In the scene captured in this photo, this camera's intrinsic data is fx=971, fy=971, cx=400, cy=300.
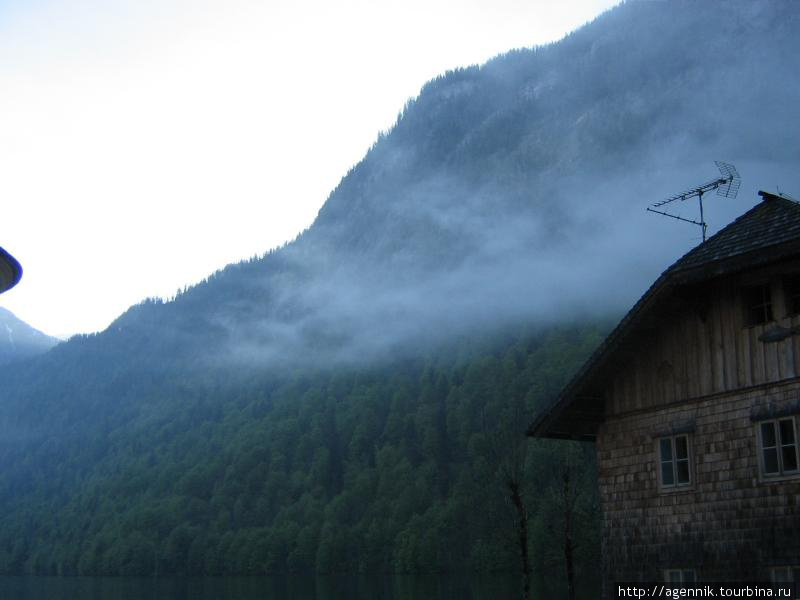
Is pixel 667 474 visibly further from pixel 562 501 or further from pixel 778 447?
pixel 562 501

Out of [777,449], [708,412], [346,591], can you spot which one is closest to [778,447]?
[777,449]

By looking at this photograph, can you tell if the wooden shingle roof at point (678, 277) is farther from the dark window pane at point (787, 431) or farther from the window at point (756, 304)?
the dark window pane at point (787, 431)

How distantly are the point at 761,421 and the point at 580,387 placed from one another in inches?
192

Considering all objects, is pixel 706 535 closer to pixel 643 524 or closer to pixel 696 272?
pixel 643 524

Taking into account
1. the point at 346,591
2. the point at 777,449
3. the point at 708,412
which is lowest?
the point at 346,591

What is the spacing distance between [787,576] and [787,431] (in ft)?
9.92

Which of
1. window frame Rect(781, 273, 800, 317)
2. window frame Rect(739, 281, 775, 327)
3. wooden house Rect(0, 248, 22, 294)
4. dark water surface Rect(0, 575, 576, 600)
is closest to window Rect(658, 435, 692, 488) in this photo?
window frame Rect(739, 281, 775, 327)

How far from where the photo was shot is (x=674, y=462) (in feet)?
75.8

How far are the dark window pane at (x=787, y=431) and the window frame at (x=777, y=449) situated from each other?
0.11 ft

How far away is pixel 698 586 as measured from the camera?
22031 mm

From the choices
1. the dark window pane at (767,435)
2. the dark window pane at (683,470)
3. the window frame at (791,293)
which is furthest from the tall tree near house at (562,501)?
the window frame at (791,293)

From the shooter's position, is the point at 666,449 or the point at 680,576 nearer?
the point at 680,576

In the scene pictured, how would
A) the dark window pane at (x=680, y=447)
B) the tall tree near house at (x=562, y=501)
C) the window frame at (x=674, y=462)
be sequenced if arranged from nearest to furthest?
1. the window frame at (x=674, y=462)
2. the dark window pane at (x=680, y=447)
3. the tall tree near house at (x=562, y=501)

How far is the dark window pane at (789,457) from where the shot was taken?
816 inches
